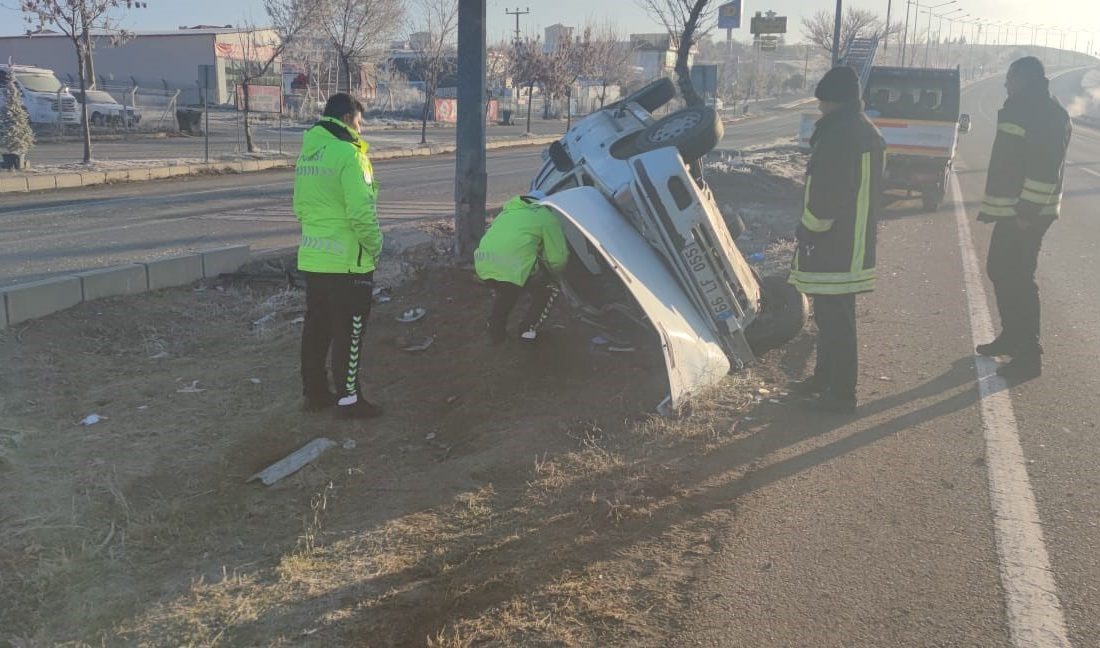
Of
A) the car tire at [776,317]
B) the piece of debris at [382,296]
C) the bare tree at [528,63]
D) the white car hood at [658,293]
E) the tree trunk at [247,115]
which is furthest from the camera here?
the bare tree at [528,63]

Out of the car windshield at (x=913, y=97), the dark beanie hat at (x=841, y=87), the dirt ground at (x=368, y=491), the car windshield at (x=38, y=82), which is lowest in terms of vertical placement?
the dirt ground at (x=368, y=491)

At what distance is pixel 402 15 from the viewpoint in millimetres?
35688

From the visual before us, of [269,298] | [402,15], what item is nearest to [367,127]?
[402,15]

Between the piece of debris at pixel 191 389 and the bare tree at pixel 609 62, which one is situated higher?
the bare tree at pixel 609 62

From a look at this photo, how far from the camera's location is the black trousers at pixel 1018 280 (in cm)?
593

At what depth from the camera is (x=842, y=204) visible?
16.5ft

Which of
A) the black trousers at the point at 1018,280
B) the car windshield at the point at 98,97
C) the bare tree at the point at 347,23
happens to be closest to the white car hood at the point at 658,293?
the black trousers at the point at 1018,280

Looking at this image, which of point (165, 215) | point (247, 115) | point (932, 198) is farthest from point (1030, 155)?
point (247, 115)

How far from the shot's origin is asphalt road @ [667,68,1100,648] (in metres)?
3.08

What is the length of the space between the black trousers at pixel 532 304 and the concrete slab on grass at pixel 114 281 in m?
3.50

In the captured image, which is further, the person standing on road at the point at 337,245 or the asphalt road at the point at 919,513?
the person standing on road at the point at 337,245

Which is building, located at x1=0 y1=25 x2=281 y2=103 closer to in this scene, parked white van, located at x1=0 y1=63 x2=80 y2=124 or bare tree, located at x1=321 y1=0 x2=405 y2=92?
parked white van, located at x1=0 y1=63 x2=80 y2=124

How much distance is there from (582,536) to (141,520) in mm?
1961

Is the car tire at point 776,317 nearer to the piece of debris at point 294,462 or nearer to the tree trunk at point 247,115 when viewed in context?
the piece of debris at point 294,462
